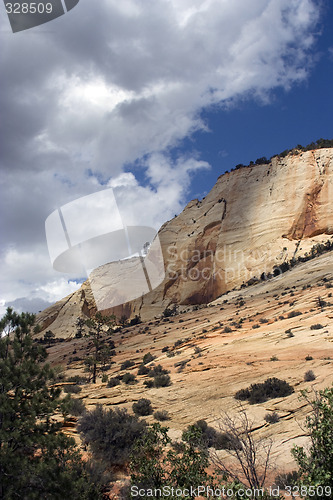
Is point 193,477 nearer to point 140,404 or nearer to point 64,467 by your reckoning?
point 64,467

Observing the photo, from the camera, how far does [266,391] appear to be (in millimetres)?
11945

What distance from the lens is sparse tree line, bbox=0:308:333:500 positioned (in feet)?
24.2

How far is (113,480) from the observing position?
8.96m

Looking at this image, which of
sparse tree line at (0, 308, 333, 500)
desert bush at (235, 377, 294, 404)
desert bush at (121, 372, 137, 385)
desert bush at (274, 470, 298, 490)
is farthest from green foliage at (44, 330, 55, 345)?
desert bush at (274, 470, 298, 490)

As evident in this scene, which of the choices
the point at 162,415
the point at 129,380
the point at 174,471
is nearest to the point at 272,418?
the point at 162,415

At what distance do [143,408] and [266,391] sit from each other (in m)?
4.64

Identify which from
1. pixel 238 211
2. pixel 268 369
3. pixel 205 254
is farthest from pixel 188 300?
pixel 268 369

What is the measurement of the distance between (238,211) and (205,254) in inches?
405

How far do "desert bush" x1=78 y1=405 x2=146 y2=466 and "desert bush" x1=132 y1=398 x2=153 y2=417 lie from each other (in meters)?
1.03

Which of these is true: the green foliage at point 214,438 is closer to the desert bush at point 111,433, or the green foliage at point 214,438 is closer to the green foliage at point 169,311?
the desert bush at point 111,433

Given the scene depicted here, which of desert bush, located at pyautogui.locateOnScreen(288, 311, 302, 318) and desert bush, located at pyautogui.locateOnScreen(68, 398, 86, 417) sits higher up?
desert bush, located at pyautogui.locateOnScreen(288, 311, 302, 318)

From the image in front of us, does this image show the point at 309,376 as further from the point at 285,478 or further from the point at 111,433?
the point at 111,433

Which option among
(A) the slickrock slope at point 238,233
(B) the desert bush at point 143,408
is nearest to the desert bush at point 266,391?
(B) the desert bush at point 143,408

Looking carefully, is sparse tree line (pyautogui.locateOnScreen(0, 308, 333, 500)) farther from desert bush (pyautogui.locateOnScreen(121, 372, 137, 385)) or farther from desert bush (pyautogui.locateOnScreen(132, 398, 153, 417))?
desert bush (pyautogui.locateOnScreen(121, 372, 137, 385))
